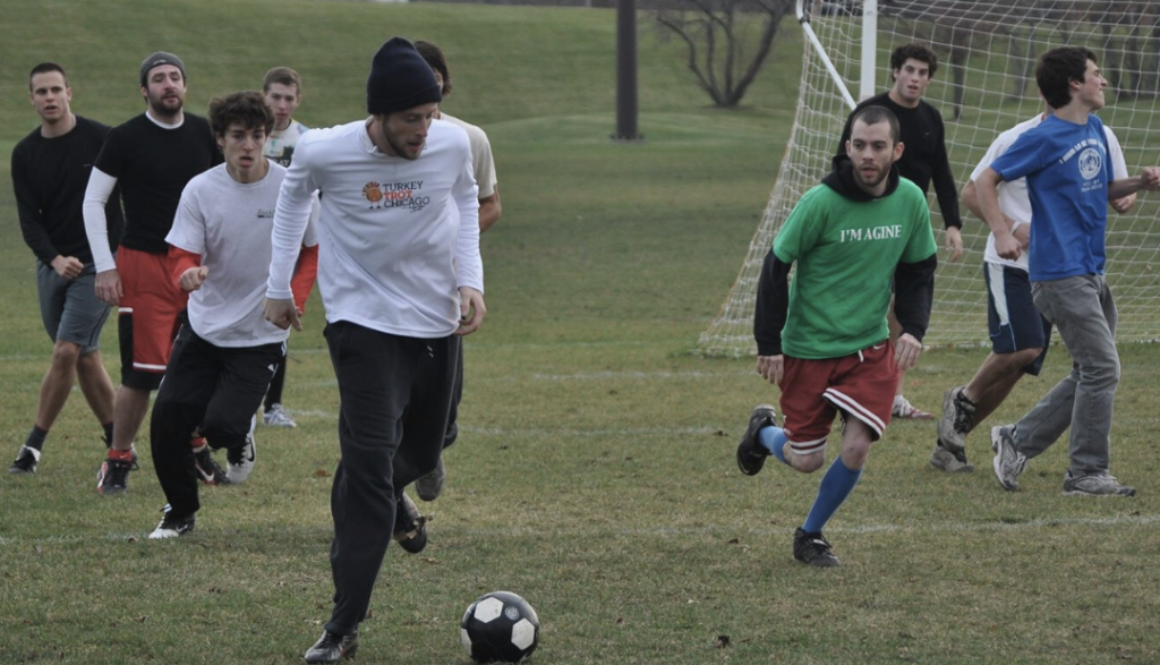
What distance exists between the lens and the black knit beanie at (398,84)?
15.9 ft

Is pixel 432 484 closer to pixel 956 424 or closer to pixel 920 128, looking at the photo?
pixel 956 424

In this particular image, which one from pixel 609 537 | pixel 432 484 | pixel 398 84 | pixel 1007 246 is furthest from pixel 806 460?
pixel 398 84

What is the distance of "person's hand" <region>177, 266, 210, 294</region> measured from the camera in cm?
656

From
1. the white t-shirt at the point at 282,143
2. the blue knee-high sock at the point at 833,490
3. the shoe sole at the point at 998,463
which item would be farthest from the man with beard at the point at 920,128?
the white t-shirt at the point at 282,143

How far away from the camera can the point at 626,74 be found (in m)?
44.8

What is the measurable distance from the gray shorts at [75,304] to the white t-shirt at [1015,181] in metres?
4.89

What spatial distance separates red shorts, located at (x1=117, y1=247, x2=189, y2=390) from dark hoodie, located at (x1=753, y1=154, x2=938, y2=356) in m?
3.30

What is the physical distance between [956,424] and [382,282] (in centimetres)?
420

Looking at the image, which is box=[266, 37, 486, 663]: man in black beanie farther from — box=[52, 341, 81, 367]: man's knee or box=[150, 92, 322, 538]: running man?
box=[52, 341, 81, 367]: man's knee

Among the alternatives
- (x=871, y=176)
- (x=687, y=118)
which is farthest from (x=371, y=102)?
(x=687, y=118)

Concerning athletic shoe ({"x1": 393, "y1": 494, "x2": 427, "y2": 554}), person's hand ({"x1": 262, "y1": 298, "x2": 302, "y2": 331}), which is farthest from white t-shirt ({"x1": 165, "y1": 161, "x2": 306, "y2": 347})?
person's hand ({"x1": 262, "y1": 298, "x2": 302, "y2": 331})

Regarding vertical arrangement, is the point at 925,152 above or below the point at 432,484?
above

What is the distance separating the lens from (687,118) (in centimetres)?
5359

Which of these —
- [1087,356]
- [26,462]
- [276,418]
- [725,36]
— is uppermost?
[1087,356]
